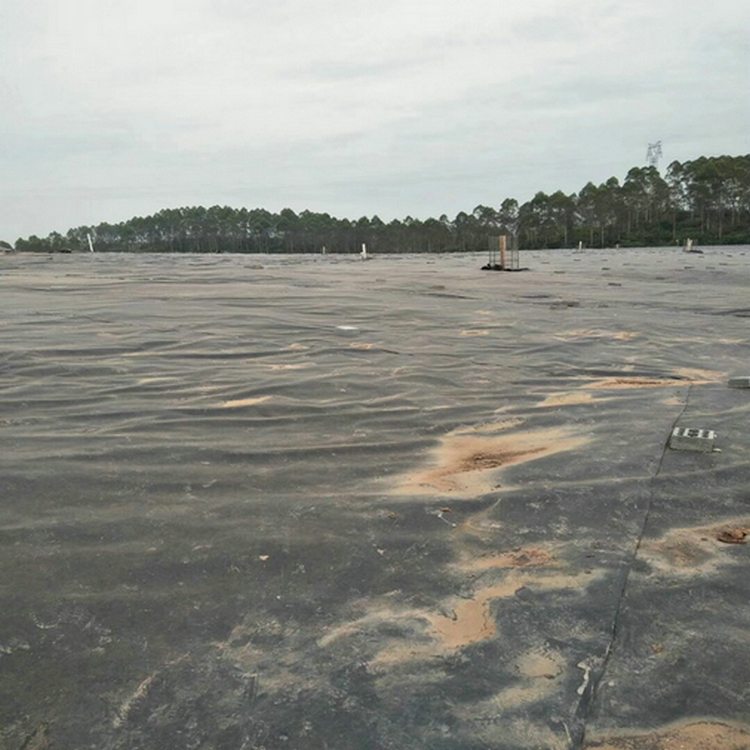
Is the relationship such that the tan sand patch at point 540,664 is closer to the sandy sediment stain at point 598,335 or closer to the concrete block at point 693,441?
the concrete block at point 693,441

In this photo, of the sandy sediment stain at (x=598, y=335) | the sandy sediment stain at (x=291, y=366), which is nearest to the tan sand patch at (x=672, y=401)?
the sandy sediment stain at (x=598, y=335)

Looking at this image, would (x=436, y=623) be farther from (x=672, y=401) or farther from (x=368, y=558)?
(x=672, y=401)

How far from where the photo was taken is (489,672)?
1.76m

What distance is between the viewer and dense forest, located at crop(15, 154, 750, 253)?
258 ft

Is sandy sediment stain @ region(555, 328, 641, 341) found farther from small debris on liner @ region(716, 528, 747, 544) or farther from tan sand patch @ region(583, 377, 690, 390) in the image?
small debris on liner @ region(716, 528, 747, 544)

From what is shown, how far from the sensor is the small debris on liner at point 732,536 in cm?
252

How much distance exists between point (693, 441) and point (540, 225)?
306 ft

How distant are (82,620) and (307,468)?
4.76 ft

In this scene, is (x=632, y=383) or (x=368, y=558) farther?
(x=632, y=383)

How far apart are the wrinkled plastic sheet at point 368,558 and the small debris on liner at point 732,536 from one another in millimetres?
18

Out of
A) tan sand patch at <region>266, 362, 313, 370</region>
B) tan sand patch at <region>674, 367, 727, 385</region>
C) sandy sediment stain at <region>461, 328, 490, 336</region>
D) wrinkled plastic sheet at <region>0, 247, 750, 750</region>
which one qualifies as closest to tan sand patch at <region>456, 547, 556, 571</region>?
wrinkled plastic sheet at <region>0, 247, 750, 750</region>

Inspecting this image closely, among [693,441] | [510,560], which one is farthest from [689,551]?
[693,441]

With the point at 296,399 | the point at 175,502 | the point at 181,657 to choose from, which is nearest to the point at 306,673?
the point at 181,657

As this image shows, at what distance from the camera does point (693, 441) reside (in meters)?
3.49
